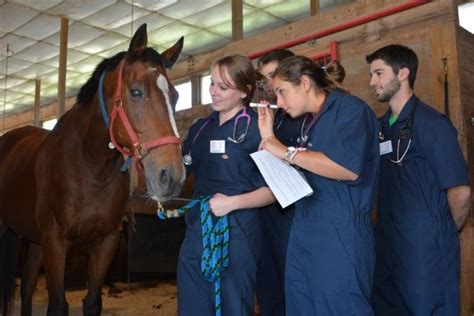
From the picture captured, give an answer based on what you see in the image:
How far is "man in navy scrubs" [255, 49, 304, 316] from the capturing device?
2111 mm

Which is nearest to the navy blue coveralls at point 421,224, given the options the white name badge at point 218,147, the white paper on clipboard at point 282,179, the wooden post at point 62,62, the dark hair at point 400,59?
the dark hair at point 400,59

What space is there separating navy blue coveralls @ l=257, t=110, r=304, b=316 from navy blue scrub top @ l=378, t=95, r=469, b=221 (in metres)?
0.41

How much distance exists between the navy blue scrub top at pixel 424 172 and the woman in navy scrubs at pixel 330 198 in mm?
482

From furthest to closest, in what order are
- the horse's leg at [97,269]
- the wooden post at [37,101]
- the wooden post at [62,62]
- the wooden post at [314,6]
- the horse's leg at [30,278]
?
1. the wooden post at [37,101]
2. the wooden post at [62,62]
3. the wooden post at [314,6]
4. the horse's leg at [30,278]
5. the horse's leg at [97,269]

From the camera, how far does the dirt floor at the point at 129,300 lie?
12.5 feet

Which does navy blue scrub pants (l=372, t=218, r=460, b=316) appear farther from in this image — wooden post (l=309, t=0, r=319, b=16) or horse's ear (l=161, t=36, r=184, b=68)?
wooden post (l=309, t=0, r=319, b=16)

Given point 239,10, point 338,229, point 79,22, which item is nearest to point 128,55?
point 338,229

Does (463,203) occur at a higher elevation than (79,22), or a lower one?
lower

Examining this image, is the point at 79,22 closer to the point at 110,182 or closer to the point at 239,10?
the point at 239,10

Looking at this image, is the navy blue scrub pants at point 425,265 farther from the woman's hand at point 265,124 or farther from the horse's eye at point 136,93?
the horse's eye at point 136,93

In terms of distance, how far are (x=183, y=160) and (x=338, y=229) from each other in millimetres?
676

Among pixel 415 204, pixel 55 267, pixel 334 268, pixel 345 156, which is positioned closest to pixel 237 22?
pixel 55 267

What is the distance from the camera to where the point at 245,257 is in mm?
1732

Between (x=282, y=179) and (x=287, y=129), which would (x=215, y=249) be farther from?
(x=287, y=129)
